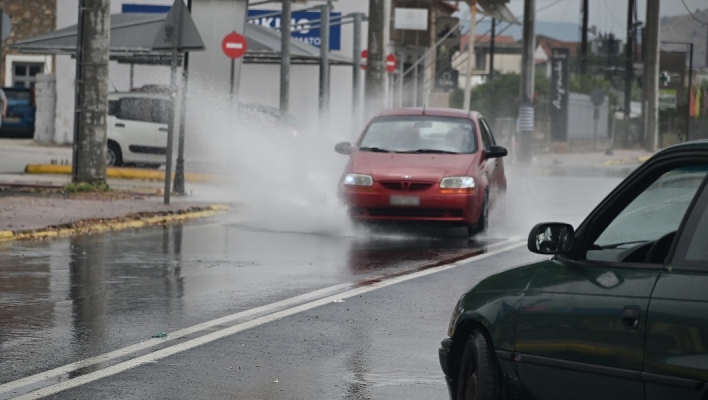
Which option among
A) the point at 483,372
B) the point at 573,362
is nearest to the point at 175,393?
the point at 483,372

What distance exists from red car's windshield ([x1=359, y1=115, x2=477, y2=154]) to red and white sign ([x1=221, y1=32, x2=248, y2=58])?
8047 mm

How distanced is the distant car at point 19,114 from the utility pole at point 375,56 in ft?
45.9

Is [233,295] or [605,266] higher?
[605,266]

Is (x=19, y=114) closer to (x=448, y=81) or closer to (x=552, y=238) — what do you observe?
(x=448, y=81)

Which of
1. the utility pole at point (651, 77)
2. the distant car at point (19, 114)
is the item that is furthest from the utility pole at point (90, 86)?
the utility pole at point (651, 77)

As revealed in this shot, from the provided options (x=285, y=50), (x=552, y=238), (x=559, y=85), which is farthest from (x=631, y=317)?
(x=559, y=85)

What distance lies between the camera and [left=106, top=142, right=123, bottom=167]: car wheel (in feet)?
104

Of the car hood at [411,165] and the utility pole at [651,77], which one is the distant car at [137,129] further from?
the utility pole at [651,77]

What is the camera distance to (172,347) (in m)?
9.12

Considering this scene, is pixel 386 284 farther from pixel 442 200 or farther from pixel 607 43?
pixel 607 43

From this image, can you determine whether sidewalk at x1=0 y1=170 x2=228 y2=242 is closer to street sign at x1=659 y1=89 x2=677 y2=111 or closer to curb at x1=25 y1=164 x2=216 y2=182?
curb at x1=25 y1=164 x2=216 y2=182

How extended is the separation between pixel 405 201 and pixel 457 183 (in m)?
0.68

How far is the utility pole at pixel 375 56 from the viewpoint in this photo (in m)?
37.0

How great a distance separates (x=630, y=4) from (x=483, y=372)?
79.5 meters
